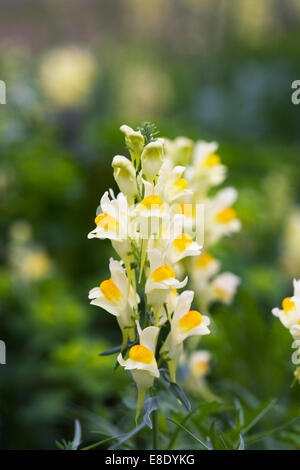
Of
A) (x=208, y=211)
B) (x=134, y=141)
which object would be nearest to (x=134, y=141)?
(x=134, y=141)

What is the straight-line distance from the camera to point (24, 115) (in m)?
1.96

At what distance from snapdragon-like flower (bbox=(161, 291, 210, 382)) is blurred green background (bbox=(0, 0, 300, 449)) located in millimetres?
220

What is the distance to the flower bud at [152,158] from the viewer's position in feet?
2.10

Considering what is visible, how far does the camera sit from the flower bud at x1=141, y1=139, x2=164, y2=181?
0.64 m

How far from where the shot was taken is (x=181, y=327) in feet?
2.20

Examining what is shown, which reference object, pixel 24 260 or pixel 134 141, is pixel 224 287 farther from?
pixel 24 260

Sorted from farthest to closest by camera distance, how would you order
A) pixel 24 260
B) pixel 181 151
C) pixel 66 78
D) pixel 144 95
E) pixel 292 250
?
pixel 144 95 → pixel 66 78 → pixel 292 250 → pixel 24 260 → pixel 181 151

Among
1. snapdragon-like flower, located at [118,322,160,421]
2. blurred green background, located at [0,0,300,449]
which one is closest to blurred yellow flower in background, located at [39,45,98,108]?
blurred green background, located at [0,0,300,449]

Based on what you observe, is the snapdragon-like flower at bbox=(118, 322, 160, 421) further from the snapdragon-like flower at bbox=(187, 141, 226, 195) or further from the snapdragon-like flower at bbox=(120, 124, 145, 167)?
the snapdragon-like flower at bbox=(187, 141, 226, 195)

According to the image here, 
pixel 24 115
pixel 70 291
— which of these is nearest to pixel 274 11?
pixel 24 115

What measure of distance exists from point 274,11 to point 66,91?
2.34m

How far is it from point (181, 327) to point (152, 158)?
19cm

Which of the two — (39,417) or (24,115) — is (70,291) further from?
(24,115)

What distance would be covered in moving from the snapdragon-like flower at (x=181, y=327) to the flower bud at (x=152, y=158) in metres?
0.14
